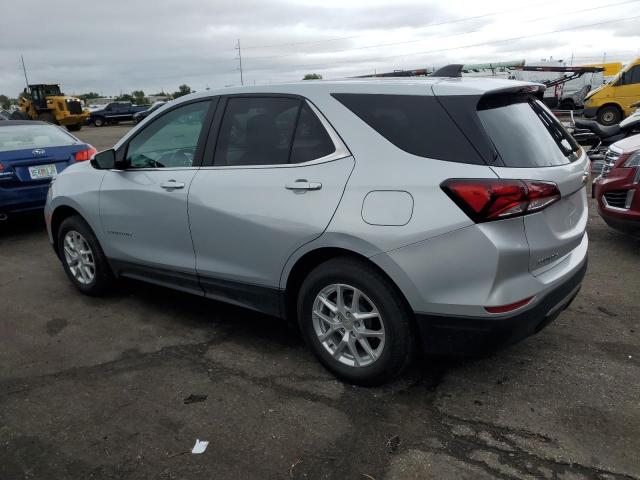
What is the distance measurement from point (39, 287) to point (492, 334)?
14.0ft

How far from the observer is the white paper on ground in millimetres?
2621

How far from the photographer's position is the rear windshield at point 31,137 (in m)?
6.92

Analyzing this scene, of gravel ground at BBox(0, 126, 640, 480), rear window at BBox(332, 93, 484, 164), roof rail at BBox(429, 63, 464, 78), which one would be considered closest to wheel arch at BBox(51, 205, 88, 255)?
gravel ground at BBox(0, 126, 640, 480)

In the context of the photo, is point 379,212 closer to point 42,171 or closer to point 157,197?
point 157,197

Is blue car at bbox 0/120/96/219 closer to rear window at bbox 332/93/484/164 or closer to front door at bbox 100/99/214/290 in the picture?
front door at bbox 100/99/214/290

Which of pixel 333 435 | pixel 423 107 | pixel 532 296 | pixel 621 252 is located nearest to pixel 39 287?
pixel 333 435

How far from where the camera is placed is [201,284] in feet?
12.2

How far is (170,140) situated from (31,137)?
14.3 ft

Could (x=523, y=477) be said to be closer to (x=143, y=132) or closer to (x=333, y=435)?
(x=333, y=435)

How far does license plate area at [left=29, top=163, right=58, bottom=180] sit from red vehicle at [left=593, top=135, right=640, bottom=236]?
21.0ft

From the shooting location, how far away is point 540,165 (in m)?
2.75

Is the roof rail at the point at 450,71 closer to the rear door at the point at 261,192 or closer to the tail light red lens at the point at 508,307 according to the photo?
the rear door at the point at 261,192

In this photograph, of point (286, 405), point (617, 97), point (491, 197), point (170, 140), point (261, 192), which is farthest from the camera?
point (617, 97)

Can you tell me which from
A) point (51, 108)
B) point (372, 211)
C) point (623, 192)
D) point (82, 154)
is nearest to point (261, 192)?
point (372, 211)
